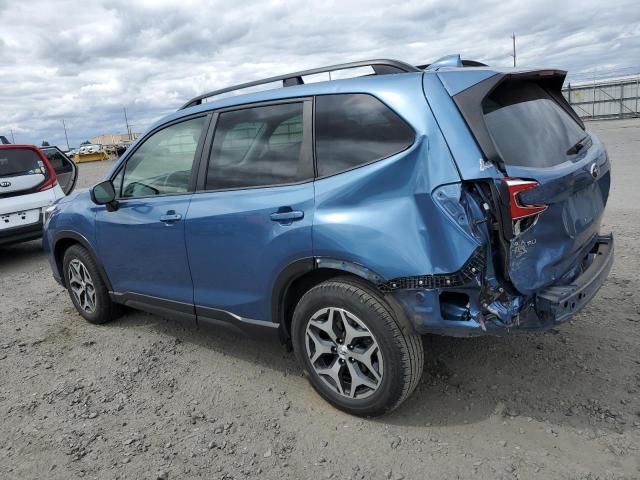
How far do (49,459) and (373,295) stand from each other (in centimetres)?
197

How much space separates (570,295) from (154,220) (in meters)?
2.69

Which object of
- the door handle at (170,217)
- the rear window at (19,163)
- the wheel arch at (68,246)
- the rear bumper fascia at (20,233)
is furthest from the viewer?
the rear window at (19,163)

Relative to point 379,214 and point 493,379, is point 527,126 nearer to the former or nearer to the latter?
point 379,214

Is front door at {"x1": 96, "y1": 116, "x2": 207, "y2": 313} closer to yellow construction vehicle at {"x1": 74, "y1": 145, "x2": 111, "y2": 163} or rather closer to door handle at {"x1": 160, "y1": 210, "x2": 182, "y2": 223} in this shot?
door handle at {"x1": 160, "y1": 210, "x2": 182, "y2": 223}

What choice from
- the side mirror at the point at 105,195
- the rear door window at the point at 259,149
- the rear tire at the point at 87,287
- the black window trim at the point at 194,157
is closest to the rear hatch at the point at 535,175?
the rear door window at the point at 259,149

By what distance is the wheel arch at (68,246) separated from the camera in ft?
14.5

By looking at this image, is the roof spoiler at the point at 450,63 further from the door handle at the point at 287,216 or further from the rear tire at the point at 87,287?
the rear tire at the point at 87,287

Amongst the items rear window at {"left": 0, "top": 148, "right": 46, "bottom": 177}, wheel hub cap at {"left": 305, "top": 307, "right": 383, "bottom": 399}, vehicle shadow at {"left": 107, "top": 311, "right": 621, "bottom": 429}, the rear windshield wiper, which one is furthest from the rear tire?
the rear windshield wiper

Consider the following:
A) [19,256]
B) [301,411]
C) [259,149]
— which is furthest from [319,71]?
[19,256]

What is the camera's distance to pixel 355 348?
2.90 meters

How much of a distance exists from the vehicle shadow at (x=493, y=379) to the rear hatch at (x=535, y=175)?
2.27 ft

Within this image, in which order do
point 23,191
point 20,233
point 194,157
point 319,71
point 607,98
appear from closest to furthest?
1. point 319,71
2. point 194,157
3. point 20,233
4. point 23,191
5. point 607,98

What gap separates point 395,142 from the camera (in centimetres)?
268

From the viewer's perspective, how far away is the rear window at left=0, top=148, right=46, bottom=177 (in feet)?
24.8
